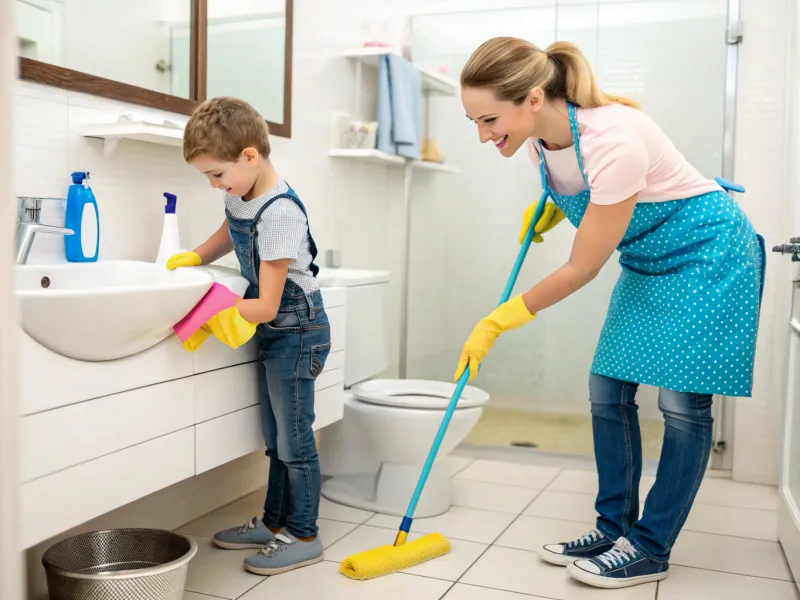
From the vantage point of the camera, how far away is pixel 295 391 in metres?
1.89

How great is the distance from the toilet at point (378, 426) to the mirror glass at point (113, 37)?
707 mm

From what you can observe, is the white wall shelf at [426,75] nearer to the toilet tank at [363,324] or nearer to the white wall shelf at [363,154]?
the white wall shelf at [363,154]

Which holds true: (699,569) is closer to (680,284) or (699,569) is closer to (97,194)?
(680,284)

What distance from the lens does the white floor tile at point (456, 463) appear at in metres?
2.90

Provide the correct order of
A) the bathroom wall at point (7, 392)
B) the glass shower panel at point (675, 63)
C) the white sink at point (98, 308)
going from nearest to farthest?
the bathroom wall at point (7, 392) → the white sink at point (98, 308) → the glass shower panel at point (675, 63)

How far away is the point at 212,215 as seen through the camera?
2.24 meters

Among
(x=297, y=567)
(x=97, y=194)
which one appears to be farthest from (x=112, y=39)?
(x=297, y=567)

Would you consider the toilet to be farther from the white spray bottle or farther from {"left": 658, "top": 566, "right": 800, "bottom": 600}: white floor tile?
{"left": 658, "top": 566, "right": 800, "bottom": 600}: white floor tile

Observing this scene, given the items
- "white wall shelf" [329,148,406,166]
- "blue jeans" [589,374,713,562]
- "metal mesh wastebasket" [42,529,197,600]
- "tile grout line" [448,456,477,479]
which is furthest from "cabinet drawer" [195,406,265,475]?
"white wall shelf" [329,148,406,166]

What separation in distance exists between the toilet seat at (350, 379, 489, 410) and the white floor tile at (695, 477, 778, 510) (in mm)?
818

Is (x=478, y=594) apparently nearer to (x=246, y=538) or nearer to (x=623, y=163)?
(x=246, y=538)

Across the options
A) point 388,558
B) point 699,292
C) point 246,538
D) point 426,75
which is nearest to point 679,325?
point 699,292

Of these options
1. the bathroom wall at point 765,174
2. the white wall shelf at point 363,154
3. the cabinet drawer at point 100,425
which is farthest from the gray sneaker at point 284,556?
the bathroom wall at point 765,174

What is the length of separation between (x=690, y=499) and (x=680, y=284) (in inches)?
19.4
